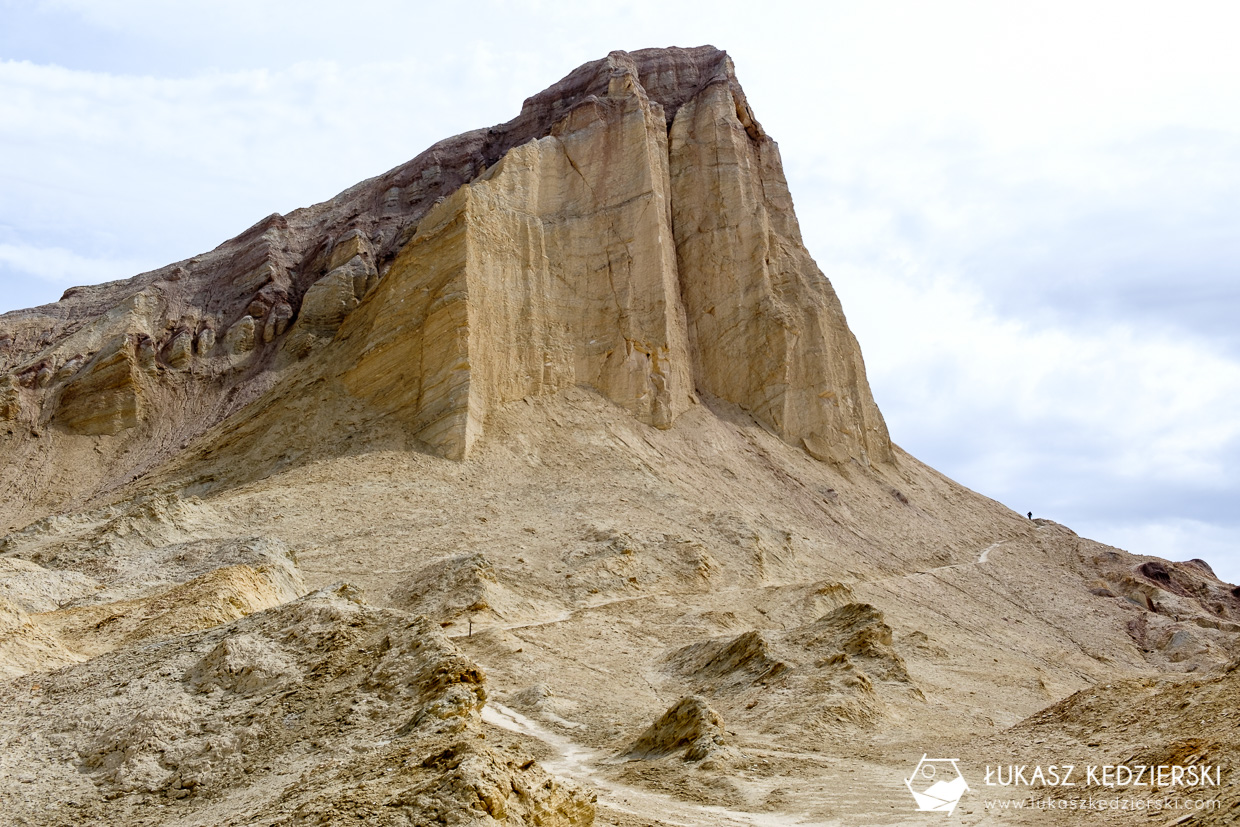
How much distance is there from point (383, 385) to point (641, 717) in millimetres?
20013

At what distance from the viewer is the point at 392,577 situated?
2384 cm

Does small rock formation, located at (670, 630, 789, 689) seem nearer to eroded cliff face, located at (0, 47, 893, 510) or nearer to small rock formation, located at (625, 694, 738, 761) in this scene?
small rock formation, located at (625, 694, 738, 761)

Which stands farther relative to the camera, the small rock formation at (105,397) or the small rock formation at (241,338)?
the small rock formation at (241,338)

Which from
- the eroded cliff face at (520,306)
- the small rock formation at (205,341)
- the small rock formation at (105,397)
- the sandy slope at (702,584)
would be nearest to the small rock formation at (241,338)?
the eroded cliff face at (520,306)

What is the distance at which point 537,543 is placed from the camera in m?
26.2

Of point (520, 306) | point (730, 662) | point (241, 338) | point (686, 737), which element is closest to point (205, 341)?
point (241, 338)

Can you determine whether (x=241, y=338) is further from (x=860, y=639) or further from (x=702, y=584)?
(x=860, y=639)

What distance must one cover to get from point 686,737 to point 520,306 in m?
23.9

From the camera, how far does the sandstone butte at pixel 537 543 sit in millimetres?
9180

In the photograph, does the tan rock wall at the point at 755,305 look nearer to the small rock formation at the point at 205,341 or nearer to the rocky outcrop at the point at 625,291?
the rocky outcrop at the point at 625,291

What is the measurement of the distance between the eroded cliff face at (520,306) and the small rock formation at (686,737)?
60.3 ft

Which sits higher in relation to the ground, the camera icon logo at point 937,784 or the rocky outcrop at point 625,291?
the rocky outcrop at point 625,291

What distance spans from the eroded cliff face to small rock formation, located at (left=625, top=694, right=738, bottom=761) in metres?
18.4

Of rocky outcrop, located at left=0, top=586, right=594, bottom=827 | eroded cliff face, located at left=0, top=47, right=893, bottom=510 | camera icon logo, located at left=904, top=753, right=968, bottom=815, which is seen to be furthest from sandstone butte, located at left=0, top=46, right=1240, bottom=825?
camera icon logo, located at left=904, top=753, right=968, bottom=815
